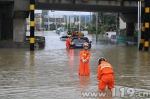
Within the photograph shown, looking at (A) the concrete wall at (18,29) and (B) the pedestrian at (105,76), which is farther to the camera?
(A) the concrete wall at (18,29)

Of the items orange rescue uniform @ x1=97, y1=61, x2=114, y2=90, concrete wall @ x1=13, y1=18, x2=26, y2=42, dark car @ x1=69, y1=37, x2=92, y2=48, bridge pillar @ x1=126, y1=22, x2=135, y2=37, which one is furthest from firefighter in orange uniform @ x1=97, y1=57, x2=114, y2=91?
bridge pillar @ x1=126, y1=22, x2=135, y2=37

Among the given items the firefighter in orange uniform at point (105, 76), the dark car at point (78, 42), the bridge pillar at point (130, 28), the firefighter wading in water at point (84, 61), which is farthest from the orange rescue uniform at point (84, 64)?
the bridge pillar at point (130, 28)

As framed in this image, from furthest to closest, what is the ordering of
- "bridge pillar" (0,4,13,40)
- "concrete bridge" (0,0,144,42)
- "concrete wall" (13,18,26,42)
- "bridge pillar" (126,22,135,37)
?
"bridge pillar" (126,22,135,37) → "bridge pillar" (0,4,13,40) → "concrete wall" (13,18,26,42) → "concrete bridge" (0,0,144,42)

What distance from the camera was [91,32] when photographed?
10325 centimetres

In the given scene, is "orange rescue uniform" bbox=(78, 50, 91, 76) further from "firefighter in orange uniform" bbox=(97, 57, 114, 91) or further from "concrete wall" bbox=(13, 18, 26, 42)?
"concrete wall" bbox=(13, 18, 26, 42)

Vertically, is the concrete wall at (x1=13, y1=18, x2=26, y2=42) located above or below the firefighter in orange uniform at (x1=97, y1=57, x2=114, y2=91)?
above

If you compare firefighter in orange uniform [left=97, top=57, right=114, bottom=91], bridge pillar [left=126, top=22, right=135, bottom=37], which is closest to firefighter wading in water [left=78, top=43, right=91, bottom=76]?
firefighter in orange uniform [left=97, top=57, right=114, bottom=91]

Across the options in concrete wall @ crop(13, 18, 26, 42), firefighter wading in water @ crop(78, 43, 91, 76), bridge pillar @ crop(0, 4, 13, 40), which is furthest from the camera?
bridge pillar @ crop(0, 4, 13, 40)

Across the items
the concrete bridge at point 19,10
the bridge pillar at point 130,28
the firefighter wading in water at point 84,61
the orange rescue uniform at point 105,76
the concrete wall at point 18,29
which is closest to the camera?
the orange rescue uniform at point 105,76

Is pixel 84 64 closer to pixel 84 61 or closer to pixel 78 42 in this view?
pixel 84 61

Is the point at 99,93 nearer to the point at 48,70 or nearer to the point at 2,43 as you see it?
the point at 48,70

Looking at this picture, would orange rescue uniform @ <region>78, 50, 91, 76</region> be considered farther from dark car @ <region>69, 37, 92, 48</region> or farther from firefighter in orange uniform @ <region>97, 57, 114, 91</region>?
dark car @ <region>69, 37, 92, 48</region>

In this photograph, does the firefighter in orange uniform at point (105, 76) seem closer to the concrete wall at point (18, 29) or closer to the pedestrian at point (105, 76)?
the pedestrian at point (105, 76)

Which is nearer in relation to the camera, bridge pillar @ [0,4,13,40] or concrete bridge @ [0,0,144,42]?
concrete bridge @ [0,0,144,42]
